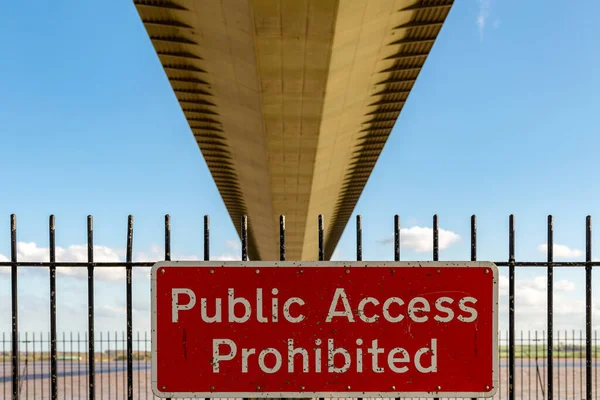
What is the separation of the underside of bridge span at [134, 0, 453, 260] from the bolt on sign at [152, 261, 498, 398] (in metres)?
5.86

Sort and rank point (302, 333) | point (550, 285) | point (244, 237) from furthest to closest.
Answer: point (550, 285) < point (244, 237) < point (302, 333)

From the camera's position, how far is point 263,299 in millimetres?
4977

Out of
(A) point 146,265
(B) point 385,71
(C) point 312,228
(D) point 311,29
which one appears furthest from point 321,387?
(C) point 312,228

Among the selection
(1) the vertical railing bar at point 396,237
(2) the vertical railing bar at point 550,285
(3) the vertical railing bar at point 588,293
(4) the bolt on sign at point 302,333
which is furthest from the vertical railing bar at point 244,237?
(3) the vertical railing bar at point 588,293

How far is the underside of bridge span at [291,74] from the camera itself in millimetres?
10423

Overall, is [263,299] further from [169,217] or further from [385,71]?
[385,71]

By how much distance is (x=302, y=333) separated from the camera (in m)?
4.97

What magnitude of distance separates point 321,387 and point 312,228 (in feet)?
76.8

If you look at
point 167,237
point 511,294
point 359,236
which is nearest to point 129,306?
point 167,237

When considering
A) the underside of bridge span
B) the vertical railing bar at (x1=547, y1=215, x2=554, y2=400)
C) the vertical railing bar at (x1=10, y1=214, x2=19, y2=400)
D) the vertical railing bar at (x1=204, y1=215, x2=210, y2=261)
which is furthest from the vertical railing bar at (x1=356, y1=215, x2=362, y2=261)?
the underside of bridge span

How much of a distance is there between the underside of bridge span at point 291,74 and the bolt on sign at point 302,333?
586 cm

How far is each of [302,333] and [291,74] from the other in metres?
7.98

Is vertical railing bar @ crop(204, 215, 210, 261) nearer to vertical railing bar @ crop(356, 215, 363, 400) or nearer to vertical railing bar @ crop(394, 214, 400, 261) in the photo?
vertical railing bar @ crop(356, 215, 363, 400)

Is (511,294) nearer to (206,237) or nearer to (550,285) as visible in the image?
(550,285)
